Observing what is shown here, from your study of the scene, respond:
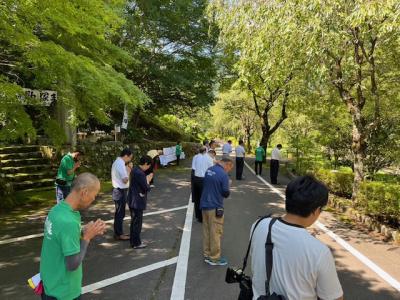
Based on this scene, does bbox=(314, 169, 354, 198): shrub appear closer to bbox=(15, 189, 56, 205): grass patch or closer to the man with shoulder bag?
bbox=(15, 189, 56, 205): grass patch

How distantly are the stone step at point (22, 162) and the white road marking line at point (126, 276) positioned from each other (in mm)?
10538

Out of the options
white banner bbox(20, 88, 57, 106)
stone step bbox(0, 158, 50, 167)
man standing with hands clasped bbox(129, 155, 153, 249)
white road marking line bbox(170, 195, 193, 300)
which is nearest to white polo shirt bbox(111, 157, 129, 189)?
man standing with hands clasped bbox(129, 155, 153, 249)

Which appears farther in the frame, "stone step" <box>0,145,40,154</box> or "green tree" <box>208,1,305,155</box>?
"stone step" <box>0,145,40,154</box>

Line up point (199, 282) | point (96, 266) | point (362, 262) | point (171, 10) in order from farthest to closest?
point (171, 10)
point (362, 262)
point (96, 266)
point (199, 282)

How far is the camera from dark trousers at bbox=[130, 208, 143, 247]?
23.2ft

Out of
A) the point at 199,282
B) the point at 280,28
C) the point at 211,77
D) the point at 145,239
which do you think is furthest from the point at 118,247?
the point at 211,77

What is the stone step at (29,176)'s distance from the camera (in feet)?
44.5

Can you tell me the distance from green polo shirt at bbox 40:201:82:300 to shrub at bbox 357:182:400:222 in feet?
26.3

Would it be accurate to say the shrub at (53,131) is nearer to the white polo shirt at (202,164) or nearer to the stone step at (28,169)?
the white polo shirt at (202,164)

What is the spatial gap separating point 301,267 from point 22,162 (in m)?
14.8

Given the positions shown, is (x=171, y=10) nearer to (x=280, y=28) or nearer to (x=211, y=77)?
(x=211, y=77)

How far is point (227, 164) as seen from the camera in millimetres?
6453

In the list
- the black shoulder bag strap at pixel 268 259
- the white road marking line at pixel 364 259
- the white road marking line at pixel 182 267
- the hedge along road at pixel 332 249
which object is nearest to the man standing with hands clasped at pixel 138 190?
the white road marking line at pixel 182 267

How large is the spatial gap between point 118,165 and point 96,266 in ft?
6.62
